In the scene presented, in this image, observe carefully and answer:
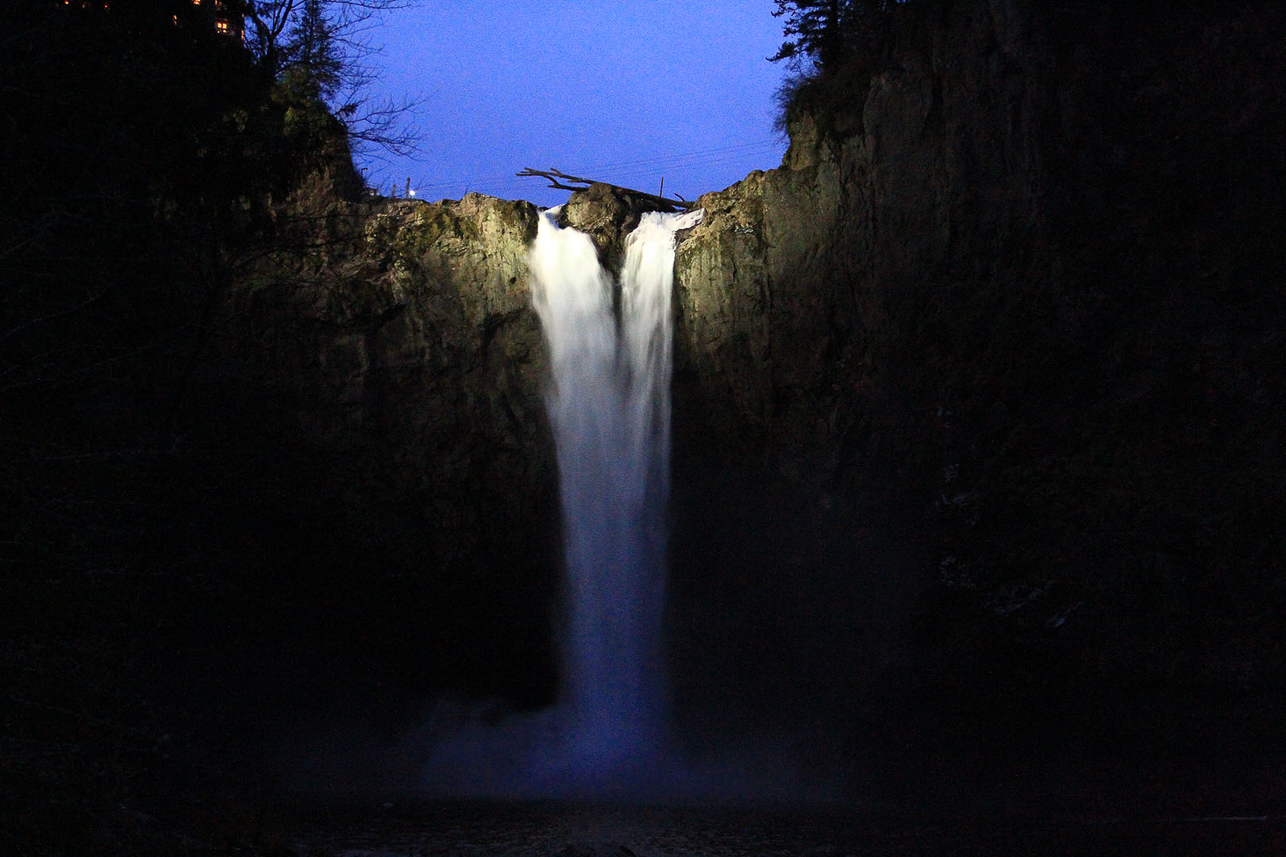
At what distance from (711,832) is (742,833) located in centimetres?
40

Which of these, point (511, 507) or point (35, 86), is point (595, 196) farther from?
point (35, 86)

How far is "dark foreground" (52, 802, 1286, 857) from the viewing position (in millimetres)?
11688

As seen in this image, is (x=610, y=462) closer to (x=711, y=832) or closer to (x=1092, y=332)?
(x=711, y=832)

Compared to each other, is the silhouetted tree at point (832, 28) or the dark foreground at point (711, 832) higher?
the silhouetted tree at point (832, 28)

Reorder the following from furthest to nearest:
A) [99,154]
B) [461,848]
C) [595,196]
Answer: [595,196] < [461,848] < [99,154]

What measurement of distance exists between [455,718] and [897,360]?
10.7 metres

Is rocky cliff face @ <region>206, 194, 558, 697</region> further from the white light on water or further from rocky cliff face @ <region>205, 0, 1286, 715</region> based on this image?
rocky cliff face @ <region>205, 0, 1286, 715</region>

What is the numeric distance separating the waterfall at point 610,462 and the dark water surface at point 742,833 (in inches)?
174

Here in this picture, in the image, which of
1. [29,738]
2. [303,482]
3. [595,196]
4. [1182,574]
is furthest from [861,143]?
[29,738]

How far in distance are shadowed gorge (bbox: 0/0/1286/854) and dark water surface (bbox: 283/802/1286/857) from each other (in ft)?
0.87

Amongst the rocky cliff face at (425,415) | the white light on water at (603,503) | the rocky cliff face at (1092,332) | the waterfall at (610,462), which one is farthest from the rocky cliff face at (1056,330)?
the rocky cliff face at (425,415)

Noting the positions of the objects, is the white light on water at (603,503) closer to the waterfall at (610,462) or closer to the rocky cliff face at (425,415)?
the waterfall at (610,462)

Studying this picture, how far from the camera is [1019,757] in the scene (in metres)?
15.6

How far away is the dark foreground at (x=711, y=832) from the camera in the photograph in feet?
38.3
